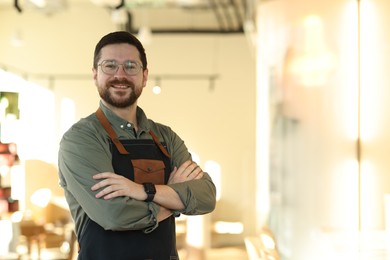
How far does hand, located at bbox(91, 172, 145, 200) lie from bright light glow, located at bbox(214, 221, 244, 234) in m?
7.90

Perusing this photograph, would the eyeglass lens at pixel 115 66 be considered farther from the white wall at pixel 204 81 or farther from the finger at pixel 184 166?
the white wall at pixel 204 81

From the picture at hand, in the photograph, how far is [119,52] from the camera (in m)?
2.09

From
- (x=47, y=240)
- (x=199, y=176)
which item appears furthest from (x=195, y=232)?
(x=199, y=176)

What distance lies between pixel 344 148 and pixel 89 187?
9.93 ft

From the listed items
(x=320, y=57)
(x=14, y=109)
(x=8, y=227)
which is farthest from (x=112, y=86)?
(x=8, y=227)

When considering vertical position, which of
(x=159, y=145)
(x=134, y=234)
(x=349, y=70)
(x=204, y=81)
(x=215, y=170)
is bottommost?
(x=215, y=170)

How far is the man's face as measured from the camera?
206 centimetres

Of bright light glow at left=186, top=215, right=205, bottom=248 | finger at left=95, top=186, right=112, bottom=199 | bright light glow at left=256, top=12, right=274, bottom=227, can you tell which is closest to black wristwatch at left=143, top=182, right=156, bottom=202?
finger at left=95, top=186, right=112, bottom=199

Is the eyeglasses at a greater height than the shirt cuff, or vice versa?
the eyeglasses

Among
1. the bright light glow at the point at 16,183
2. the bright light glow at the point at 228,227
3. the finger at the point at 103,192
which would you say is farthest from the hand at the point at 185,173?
the bright light glow at the point at 228,227

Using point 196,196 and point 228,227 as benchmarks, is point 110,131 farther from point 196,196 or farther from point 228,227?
point 228,227

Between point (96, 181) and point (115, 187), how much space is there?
Result: 6 cm

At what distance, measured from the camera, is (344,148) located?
4766mm

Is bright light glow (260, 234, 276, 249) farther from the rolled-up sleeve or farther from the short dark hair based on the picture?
the short dark hair
